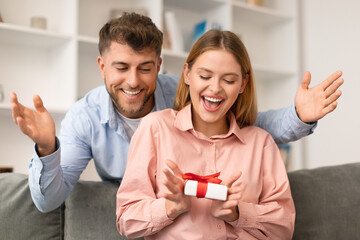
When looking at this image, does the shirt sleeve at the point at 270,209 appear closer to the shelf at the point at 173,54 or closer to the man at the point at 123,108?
the man at the point at 123,108

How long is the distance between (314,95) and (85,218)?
91 cm

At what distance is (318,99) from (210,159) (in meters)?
0.45

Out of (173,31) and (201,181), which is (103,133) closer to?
(201,181)

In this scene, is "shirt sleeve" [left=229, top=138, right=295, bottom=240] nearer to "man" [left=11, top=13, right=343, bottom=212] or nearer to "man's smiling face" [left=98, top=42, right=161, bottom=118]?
"man" [left=11, top=13, right=343, bottom=212]

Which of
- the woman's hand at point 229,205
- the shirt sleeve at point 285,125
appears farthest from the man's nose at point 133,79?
the woman's hand at point 229,205

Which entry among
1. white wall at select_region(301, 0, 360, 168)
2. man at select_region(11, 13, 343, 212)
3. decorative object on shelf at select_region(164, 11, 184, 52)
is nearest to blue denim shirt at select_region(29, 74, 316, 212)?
man at select_region(11, 13, 343, 212)

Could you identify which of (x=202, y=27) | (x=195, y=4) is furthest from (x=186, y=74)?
(x=195, y=4)

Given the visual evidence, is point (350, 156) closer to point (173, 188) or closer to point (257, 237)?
point (257, 237)

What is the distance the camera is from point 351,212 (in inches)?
71.4

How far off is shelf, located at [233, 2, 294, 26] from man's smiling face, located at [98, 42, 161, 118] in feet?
6.86

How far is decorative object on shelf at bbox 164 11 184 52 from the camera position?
331cm

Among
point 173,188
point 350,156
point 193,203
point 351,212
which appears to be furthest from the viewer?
point 350,156

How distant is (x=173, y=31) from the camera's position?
333 centimetres

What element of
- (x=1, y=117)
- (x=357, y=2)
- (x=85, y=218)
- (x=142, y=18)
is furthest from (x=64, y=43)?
(x=357, y=2)
